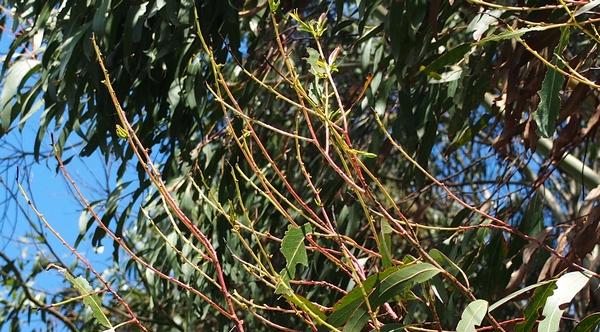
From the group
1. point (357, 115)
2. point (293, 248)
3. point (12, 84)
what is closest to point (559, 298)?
point (293, 248)

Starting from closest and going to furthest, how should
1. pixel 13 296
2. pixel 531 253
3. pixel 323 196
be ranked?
1. pixel 531 253
2. pixel 323 196
3. pixel 13 296

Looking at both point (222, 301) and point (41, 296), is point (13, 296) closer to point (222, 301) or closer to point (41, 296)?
point (41, 296)

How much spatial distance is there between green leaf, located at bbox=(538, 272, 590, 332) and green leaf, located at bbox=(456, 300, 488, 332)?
86 millimetres

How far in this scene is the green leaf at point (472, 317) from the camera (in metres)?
A: 1.03

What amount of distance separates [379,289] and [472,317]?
12cm

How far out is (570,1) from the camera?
135 cm

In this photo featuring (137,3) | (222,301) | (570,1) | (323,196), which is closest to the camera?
(570,1)

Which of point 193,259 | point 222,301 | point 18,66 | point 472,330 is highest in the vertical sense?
point 18,66

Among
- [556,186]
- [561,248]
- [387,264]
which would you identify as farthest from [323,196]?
[556,186]

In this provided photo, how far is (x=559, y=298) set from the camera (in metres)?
1.12

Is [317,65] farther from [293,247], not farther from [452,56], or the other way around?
[452,56]

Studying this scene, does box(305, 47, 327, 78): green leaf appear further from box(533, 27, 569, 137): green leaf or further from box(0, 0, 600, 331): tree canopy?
box(533, 27, 569, 137): green leaf

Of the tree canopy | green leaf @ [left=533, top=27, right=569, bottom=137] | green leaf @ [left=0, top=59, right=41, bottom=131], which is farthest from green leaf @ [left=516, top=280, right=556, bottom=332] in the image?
green leaf @ [left=0, top=59, right=41, bottom=131]

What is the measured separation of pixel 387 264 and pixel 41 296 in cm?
312
